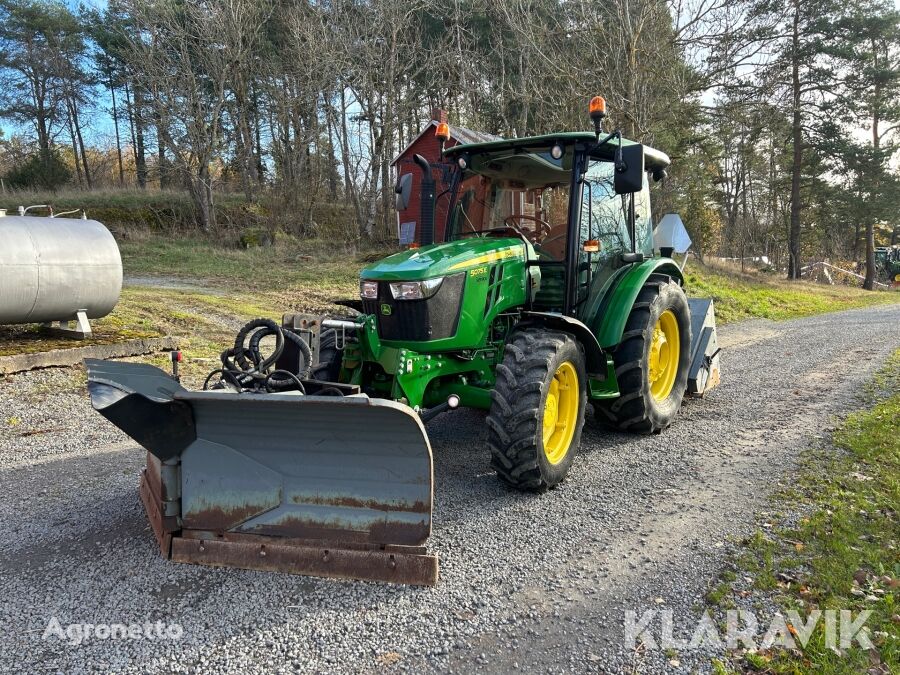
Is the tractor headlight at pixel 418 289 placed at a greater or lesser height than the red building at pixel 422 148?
lesser

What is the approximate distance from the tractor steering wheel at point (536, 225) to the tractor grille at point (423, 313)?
1.02 metres

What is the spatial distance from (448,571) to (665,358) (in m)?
3.35

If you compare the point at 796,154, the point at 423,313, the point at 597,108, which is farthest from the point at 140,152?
the point at 597,108

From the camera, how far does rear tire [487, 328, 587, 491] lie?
365cm

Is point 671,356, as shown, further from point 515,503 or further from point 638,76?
point 638,76

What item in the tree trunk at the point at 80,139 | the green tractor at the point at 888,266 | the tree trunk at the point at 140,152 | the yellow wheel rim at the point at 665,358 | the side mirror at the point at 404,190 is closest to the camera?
the side mirror at the point at 404,190

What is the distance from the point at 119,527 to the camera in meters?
3.50

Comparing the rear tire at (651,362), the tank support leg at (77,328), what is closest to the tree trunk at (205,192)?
the tank support leg at (77,328)

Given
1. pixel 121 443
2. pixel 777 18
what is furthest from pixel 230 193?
pixel 121 443

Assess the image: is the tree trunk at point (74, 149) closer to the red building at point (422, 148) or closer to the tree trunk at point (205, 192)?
the tree trunk at point (205, 192)

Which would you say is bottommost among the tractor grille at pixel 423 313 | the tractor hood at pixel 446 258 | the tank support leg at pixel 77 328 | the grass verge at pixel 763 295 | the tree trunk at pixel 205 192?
the grass verge at pixel 763 295

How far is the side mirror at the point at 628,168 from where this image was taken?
4120mm

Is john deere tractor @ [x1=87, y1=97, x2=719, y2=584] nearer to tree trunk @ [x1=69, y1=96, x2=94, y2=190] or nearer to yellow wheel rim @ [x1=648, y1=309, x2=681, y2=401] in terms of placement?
yellow wheel rim @ [x1=648, y1=309, x2=681, y2=401]

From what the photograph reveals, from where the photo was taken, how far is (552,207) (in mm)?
4840
